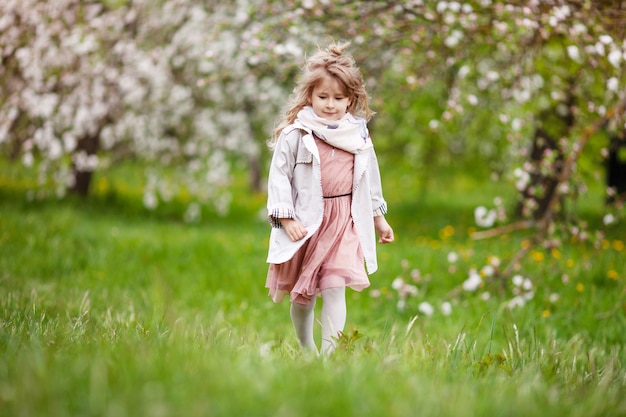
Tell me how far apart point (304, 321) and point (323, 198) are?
0.63 metres

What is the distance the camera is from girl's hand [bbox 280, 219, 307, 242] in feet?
10.6

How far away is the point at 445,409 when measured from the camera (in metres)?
2.06

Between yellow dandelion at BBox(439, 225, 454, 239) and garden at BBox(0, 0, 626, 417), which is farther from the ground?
garden at BBox(0, 0, 626, 417)

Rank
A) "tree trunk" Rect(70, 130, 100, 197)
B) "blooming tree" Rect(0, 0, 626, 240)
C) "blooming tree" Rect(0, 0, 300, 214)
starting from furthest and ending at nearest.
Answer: "tree trunk" Rect(70, 130, 100, 197)
"blooming tree" Rect(0, 0, 300, 214)
"blooming tree" Rect(0, 0, 626, 240)

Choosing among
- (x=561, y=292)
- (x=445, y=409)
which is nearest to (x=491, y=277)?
(x=561, y=292)

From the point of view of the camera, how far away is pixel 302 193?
3326mm

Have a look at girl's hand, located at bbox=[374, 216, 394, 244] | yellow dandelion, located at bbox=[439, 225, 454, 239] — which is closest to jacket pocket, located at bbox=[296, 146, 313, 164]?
girl's hand, located at bbox=[374, 216, 394, 244]

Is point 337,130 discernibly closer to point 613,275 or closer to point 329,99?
point 329,99

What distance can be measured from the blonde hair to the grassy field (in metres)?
1.10

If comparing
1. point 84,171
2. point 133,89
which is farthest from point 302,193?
point 84,171

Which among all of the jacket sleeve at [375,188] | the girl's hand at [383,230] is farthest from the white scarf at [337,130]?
the girl's hand at [383,230]

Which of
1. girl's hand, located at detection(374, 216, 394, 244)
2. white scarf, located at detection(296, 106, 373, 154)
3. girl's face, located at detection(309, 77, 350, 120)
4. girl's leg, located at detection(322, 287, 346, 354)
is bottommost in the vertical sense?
Result: girl's leg, located at detection(322, 287, 346, 354)

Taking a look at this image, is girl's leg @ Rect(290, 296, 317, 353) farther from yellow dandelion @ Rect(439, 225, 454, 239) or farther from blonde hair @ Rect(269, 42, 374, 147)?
yellow dandelion @ Rect(439, 225, 454, 239)

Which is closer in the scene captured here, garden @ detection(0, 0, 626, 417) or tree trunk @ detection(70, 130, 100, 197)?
garden @ detection(0, 0, 626, 417)
